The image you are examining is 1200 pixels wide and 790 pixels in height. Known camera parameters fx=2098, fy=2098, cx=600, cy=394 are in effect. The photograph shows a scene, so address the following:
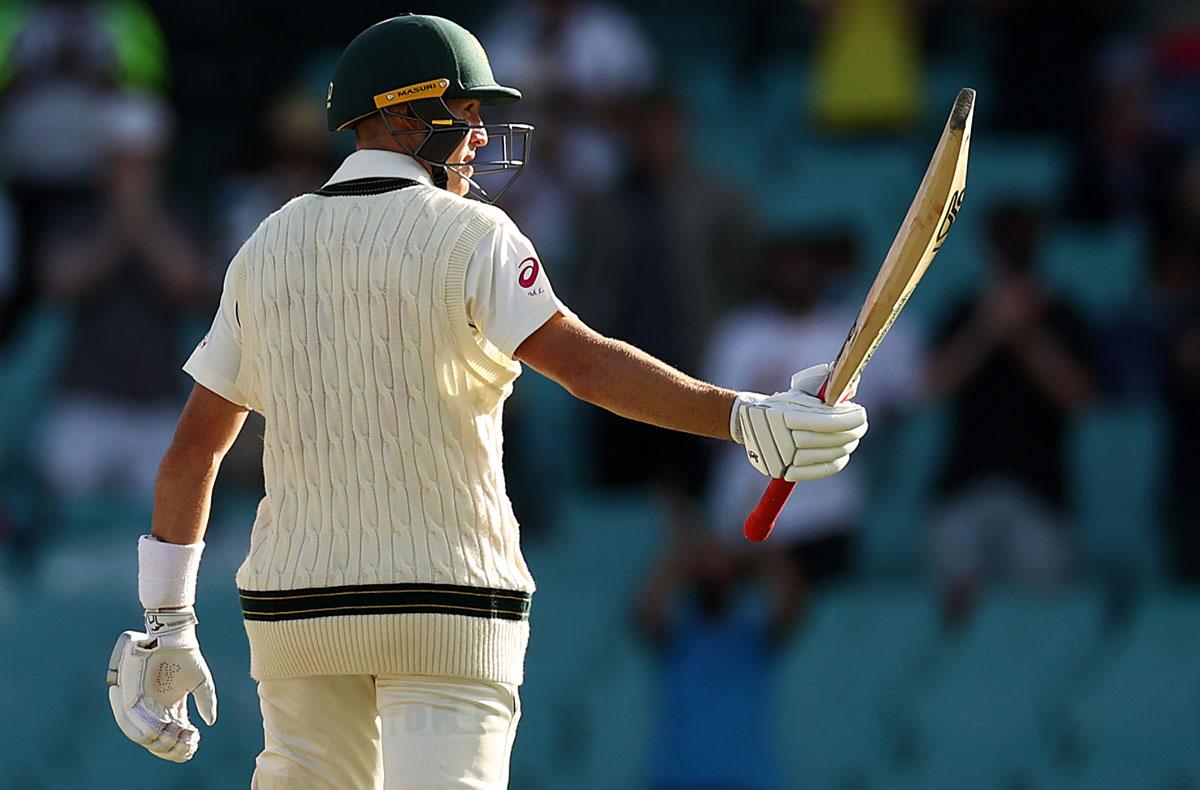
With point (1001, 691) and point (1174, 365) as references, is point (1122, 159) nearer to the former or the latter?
point (1174, 365)

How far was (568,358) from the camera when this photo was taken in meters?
3.49

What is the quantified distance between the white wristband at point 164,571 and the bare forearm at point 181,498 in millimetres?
21

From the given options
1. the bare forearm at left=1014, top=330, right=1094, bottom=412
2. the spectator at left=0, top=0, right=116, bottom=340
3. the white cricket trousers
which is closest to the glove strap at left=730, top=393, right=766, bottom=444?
the white cricket trousers

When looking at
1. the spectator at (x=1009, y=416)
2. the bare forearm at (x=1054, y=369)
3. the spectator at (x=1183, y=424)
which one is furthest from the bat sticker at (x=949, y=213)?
the spectator at (x=1183, y=424)

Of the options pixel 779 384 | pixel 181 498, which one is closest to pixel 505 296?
pixel 181 498

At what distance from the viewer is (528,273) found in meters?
3.50

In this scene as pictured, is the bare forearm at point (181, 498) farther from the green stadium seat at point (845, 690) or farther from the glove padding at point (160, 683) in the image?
the green stadium seat at point (845, 690)

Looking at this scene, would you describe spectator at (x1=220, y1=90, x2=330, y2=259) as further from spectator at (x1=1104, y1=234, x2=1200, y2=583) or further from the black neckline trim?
the black neckline trim

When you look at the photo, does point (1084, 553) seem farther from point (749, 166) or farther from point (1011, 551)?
point (749, 166)

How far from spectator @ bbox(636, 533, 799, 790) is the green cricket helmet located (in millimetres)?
3428

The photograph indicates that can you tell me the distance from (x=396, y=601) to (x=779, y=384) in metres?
3.96

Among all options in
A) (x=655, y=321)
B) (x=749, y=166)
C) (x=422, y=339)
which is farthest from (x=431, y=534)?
(x=749, y=166)

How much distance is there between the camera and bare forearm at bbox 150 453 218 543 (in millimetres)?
3865

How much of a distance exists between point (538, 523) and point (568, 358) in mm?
4217
